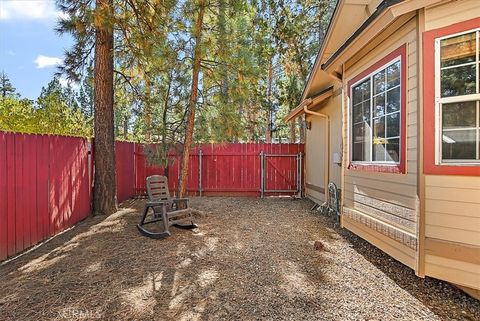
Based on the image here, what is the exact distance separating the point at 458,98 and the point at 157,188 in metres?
4.75

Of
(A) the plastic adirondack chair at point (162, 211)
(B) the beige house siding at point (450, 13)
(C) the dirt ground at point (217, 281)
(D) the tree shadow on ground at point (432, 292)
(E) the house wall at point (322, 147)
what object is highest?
(B) the beige house siding at point (450, 13)

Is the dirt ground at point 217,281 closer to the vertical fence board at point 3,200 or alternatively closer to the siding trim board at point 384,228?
the vertical fence board at point 3,200

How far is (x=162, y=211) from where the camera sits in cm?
506

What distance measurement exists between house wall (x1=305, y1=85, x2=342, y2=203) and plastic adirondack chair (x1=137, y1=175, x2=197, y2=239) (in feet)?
11.0

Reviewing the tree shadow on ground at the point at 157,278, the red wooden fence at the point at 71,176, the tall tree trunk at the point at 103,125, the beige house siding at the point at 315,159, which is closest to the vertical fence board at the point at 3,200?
the red wooden fence at the point at 71,176

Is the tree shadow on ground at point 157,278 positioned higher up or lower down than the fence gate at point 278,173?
lower down

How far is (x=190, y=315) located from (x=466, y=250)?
257 cm

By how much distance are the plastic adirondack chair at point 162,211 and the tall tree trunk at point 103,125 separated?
1528 mm

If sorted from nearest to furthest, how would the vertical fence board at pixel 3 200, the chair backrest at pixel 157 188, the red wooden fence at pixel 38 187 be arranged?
the vertical fence board at pixel 3 200 → the red wooden fence at pixel 38 187 → the chair backrest at pixel 157 188

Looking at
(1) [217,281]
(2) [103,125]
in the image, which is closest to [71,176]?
(2) [103,125]

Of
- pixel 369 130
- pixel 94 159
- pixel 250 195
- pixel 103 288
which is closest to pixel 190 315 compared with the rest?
pixel 103 288

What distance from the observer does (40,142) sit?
4.72 meters

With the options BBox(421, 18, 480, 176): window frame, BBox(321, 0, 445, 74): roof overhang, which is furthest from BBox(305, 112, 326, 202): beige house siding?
BBox(421, 18, 480, 176): window frame

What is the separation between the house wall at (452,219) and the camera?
2803 mm
